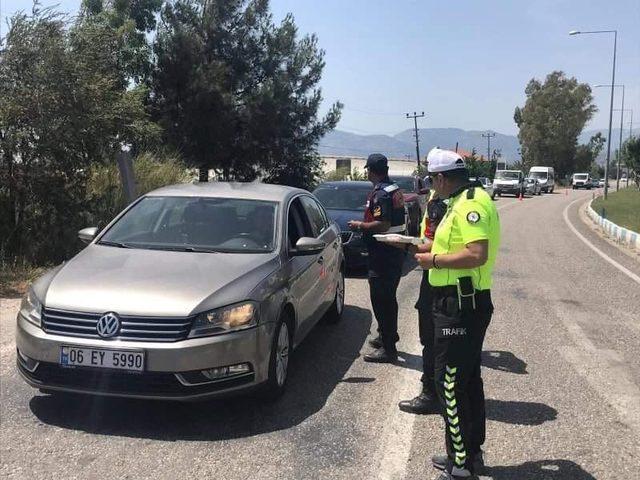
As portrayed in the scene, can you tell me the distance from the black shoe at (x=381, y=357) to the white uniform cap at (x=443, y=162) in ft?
8.23

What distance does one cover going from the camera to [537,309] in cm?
794

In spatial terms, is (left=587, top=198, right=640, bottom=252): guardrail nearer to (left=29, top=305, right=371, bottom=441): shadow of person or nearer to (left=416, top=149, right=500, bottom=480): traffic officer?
(left=29, top=305, right=371, bottom=441): shadow of person

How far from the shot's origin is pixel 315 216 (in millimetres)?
6434

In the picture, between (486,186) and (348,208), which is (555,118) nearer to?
(486,186)

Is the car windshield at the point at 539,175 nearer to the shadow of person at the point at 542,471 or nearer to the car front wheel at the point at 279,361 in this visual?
the car front wheel at the point at 279,361

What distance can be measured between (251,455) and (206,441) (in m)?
0.34

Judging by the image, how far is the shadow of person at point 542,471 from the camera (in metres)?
3.49

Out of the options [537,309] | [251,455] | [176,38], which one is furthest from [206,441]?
[176,38]

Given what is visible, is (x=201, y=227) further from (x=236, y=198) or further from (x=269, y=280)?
(x=269, y=280)

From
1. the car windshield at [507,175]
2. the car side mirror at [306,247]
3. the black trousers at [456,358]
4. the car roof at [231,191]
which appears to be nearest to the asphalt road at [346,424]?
the black trousers at [456,358]

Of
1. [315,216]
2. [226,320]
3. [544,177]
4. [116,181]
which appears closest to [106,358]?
[226,320]

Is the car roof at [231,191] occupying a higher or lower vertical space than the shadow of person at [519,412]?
higher

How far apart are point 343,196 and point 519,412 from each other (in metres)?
7.45

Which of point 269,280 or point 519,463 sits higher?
point 269,280
